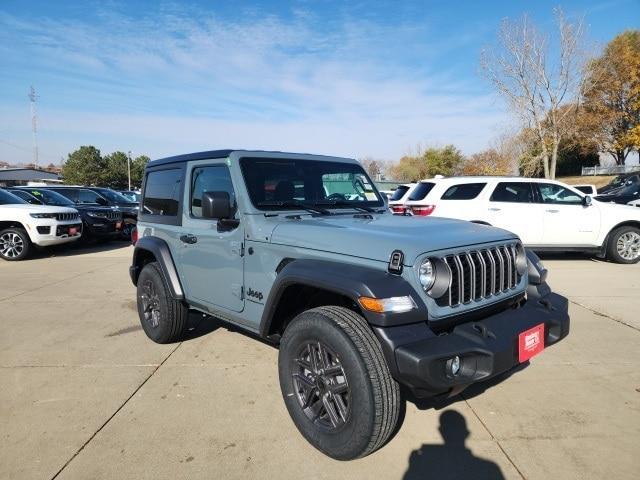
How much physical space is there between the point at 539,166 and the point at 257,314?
39.9 m

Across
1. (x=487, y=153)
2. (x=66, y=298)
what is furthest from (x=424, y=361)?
(x=487, y=153)

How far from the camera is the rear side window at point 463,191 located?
882 cm

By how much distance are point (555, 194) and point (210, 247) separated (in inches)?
302

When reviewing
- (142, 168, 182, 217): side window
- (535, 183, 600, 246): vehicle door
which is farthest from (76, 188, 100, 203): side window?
(535, 183, 600, 246): vehicle door

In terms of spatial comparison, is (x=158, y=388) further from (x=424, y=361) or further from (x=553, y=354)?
(x=553, y=354)

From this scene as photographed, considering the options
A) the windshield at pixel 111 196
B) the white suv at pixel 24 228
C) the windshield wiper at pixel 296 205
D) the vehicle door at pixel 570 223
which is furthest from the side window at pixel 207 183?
the windshield at pixel 111 196

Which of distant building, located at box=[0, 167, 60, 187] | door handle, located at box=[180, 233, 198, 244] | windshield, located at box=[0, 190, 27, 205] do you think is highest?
distant building, located at box=[0, 167, 60, 187]

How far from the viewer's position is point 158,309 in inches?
171

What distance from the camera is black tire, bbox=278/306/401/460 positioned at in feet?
7.62

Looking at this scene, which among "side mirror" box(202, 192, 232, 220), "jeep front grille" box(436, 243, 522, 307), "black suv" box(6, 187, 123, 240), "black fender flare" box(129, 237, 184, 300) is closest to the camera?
"jeep front grille" box(436, 243, 522, 307)

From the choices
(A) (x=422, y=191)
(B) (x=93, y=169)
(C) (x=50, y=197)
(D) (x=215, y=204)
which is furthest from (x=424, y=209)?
(B) (x=93, y=169)

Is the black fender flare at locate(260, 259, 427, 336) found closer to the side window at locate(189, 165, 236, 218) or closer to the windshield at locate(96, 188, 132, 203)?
the side window at locate(189, 165, 236, 218)

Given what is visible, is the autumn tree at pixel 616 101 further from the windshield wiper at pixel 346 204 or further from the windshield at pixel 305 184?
the windshield wiper at pixel 346 204

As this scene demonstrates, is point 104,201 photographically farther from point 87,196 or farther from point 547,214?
point 547,214
